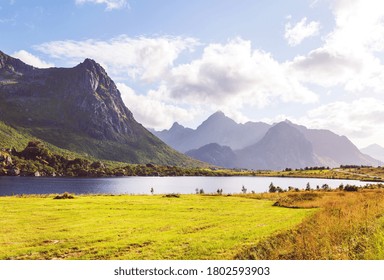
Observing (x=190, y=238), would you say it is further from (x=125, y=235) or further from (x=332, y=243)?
(x=332, y=243)

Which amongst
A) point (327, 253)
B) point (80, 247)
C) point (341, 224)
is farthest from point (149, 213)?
point (327, 253)

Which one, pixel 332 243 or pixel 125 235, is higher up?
pixel 332 243

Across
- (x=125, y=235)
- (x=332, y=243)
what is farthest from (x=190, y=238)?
(x=332, y=243)

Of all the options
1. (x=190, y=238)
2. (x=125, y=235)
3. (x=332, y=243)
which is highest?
(x=332, y=243)

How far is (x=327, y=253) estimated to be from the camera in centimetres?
2034

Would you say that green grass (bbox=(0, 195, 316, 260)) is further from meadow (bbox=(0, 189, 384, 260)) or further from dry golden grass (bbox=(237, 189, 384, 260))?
dry golden grass (bbox=(237, 189, 384, 260))

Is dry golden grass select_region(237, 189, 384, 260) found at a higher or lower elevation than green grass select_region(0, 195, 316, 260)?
higher

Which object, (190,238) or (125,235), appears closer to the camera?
(190,238)

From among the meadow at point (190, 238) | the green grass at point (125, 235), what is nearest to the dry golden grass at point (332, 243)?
the meadow at point (190, 238)

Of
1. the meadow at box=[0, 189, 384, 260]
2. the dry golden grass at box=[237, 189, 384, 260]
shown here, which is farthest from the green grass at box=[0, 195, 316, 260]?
the dry golden grass at box=[237, 189, 384, 260]
